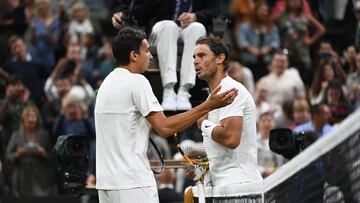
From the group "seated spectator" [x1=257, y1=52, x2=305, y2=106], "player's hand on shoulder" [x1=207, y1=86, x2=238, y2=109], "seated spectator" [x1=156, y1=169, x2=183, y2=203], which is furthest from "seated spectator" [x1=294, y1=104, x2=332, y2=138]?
"player's hand on shoulder" [x1=207, y1=86, x2=238, y2=109]

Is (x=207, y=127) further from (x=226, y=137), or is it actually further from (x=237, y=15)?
(x=237, y=15)

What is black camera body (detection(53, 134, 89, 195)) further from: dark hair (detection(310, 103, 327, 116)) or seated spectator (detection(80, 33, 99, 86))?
seated spectator (detection(80, 33, 99, 86))

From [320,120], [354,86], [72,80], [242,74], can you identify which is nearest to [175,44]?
[320,120]

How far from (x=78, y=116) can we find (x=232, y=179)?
7310mm

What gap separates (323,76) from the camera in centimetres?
1644

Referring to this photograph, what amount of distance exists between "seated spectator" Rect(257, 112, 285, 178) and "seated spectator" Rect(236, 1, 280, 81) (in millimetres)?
3386

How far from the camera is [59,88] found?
16.7 m

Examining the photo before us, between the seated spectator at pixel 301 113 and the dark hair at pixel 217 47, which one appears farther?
the seated spectator at pixel 301 113

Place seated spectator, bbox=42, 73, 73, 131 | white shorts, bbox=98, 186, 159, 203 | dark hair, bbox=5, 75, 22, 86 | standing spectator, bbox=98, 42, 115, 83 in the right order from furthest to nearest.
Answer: standing spectator, bbox=98, 42, 115, 83
seated spectator, bbox=42, 73, 73, 131
dark hair, bbox=5, 75, 22, 86
white shorts, bbox=98, 186, 159, 203

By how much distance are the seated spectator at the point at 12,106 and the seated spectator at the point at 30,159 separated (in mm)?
579

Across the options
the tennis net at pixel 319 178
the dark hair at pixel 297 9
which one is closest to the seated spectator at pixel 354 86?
the dark hair at pixel 297 9

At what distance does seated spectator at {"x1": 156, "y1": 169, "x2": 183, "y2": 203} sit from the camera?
13.9 meters

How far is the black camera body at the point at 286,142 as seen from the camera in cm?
1027

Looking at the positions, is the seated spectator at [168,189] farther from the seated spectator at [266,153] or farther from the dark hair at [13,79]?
the dark hair at [13,79]
